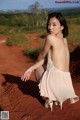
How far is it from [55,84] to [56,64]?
261mm

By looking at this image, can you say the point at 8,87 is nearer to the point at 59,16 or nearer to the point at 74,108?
the point at 74,108

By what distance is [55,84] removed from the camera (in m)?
4.85

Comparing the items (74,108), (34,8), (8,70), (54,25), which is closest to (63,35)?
(54,25)

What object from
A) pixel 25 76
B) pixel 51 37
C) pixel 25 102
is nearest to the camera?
pixel 25 76

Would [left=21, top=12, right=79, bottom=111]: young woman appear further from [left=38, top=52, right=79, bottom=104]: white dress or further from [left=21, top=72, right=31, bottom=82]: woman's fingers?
[left=21, top=72, right=31, bottom=82]: woman's fingers

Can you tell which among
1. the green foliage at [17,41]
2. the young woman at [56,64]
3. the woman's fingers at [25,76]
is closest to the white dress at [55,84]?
the young woman at [56,64]

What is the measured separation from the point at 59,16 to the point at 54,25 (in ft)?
0.45

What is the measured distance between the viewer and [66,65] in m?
4.92

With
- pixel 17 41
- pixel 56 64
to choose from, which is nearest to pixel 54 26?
pixel 56 64

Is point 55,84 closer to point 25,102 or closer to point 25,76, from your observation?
point 25,76

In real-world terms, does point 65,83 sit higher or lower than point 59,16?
lower

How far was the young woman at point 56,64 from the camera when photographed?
4710 millimetres

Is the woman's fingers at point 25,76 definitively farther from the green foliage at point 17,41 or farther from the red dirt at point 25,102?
the green foliage at point 17,41

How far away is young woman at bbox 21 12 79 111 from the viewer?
185 inches
